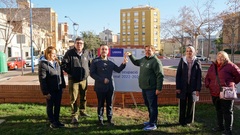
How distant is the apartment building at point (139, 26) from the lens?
102 metres

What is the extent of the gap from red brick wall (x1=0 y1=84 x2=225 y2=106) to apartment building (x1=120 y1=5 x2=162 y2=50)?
308 feet

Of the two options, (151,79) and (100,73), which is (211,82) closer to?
(151,79)

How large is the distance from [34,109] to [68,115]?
1077mm

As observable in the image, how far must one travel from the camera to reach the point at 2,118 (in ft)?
19.4

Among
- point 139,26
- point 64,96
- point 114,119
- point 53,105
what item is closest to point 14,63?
point 64,96

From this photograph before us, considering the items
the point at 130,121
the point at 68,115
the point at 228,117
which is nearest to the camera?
the point at 228,117

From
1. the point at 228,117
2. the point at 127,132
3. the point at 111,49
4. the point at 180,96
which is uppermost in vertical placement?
the point at 111,49

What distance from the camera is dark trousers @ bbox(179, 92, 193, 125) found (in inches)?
208

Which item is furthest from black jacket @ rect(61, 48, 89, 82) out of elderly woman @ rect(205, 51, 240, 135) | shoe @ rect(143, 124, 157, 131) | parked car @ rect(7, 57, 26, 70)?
parked car @ rect(7, 57, 26, 70)

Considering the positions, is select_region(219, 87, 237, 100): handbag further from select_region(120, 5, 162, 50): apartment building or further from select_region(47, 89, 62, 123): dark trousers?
select_region(120, 5, 162, 50): apartment building

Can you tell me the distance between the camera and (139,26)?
106 metres

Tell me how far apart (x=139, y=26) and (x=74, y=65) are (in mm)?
101970

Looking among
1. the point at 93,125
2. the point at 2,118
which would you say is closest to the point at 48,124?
the point at 93,125

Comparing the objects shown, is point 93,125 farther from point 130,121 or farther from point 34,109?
point 34,109
